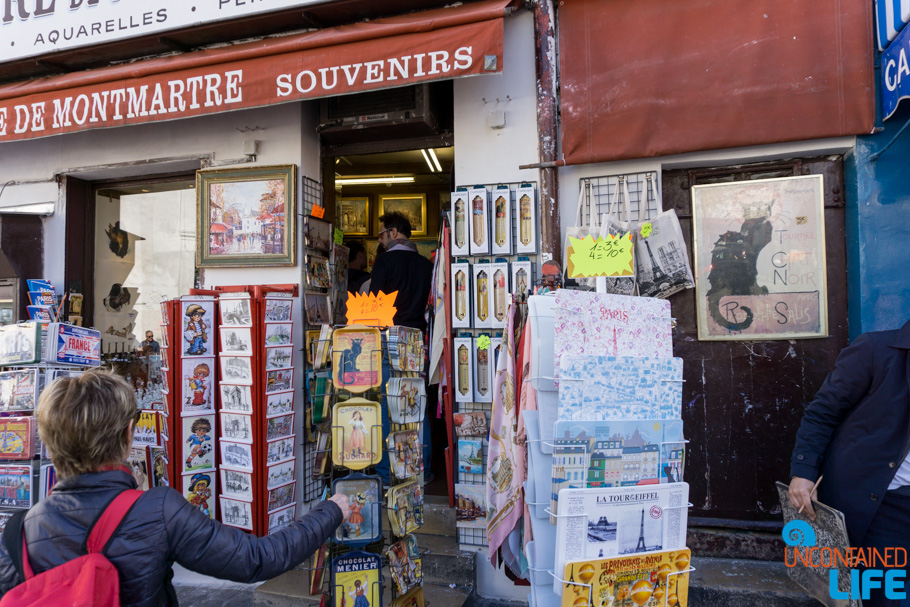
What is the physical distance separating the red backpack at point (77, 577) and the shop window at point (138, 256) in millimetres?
3729

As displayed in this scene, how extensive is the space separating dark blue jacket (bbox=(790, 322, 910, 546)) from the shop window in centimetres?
470

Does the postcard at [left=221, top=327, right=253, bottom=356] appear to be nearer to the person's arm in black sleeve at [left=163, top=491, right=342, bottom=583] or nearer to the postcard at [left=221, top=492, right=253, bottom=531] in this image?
the postcard at [left=221, top=492, right=253, bottom=531]

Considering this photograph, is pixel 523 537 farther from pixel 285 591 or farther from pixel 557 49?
pixel 557 49

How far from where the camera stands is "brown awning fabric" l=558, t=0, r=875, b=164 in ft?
10.4

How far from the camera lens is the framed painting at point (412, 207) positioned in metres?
6.61

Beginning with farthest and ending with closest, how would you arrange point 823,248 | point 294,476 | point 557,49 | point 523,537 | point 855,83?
point 294,476 → point 557,49 → point 823,248 → point 855,83 → point 523,537

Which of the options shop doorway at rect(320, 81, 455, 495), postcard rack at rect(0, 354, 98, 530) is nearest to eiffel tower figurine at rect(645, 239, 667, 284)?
shop doorway at rect(320, 81, 455, 495)

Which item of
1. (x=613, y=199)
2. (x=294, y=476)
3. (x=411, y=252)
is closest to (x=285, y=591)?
(x=294, y=476)

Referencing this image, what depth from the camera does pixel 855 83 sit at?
3.15 metres

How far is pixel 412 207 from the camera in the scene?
6621mm

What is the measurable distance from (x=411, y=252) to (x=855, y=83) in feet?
10.1

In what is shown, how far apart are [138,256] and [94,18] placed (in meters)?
1.98

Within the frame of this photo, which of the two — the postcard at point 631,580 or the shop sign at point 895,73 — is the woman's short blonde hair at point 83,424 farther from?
the shop sign at point 895,73

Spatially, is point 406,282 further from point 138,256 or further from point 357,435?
point 138,256
